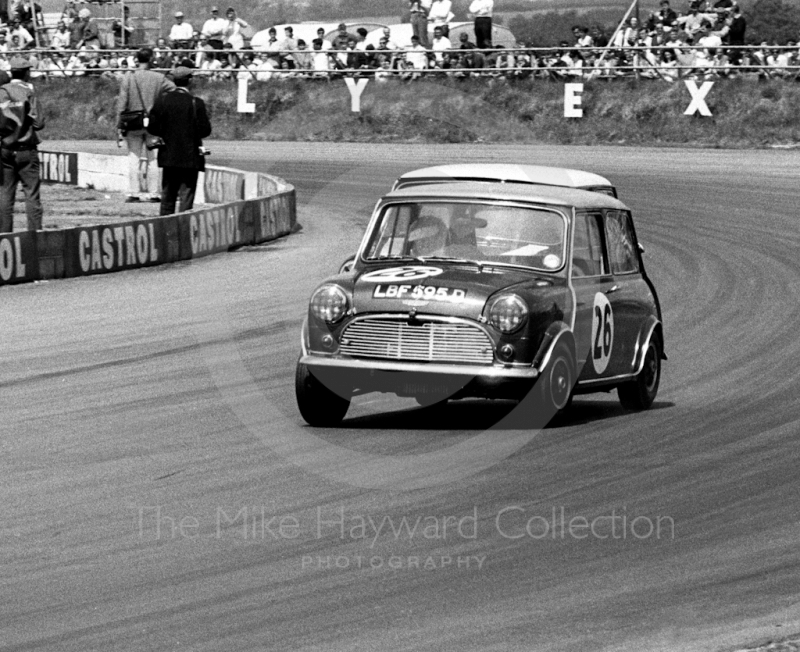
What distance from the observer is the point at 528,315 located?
25.0ft

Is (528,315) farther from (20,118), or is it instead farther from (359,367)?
(20,118)

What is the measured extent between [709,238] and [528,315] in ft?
34.7

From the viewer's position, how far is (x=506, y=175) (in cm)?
866

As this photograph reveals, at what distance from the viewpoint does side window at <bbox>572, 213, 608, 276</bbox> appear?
8.34 meters

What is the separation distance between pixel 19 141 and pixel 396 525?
8.99 meters

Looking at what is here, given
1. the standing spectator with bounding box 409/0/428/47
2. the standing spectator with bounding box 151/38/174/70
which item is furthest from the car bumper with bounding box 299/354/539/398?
the standing spectator with bounding box 151/38/174/70

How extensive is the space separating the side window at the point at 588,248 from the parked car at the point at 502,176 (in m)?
0.28

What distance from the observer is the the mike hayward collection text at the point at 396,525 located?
5.90 m

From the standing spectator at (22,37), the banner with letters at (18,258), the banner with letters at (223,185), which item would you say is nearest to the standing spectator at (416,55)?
the banner with letters at (223,185)

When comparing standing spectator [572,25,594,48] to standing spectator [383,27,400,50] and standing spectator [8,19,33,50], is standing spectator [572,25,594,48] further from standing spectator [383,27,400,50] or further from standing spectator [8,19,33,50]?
standing spectator [8,19,33,50]

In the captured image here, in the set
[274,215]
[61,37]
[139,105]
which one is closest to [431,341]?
[274,215]

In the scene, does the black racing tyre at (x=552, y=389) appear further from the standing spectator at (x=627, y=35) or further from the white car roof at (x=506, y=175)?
the standing spectator at (x=627, y=35)

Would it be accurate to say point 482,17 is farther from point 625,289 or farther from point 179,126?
point 625,289

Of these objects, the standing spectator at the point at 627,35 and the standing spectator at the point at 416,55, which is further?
the standing spectator at the point at 416,55
